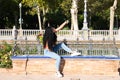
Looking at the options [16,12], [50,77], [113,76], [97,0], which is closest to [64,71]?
[50,77]

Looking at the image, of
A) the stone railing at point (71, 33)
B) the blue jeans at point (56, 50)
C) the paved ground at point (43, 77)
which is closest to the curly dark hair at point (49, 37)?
the blue jeans at point (56, 50)

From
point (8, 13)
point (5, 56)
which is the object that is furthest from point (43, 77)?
point (8, 13)

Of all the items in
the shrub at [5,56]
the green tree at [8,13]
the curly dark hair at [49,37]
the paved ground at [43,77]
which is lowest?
the paved ground at [43,77]

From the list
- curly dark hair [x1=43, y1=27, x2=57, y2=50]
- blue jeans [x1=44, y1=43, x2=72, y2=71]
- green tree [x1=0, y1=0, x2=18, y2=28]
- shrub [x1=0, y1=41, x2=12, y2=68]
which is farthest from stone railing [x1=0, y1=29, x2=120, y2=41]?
green tree [x1=0, y1=0, x2=18, y2=28]

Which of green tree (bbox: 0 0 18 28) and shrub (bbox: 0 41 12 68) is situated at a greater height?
→ green tree (bbox: 0 0 18 28)

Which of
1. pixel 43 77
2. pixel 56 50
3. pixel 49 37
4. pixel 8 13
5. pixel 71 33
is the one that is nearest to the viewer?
pixel 43 77

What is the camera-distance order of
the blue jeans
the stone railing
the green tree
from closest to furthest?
the blue jeans
the stone railing
the green tree

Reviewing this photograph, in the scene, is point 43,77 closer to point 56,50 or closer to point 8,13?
point 56,50

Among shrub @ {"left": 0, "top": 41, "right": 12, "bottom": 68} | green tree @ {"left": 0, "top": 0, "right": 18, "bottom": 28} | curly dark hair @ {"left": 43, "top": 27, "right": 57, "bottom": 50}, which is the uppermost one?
green tree @ {"left": 0, "top": 0, "right": 18, "bottom": 28}

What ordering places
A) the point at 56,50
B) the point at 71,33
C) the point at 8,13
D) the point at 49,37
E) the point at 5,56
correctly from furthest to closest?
the point at 8,13 → the point at 71,33 → the point at 5,56 → the point at 56,50 → the point at 49,37

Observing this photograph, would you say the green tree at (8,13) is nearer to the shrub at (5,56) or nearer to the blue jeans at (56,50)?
the shrub at (5,56)

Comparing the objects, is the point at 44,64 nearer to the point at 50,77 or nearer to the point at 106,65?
the point at 50,77

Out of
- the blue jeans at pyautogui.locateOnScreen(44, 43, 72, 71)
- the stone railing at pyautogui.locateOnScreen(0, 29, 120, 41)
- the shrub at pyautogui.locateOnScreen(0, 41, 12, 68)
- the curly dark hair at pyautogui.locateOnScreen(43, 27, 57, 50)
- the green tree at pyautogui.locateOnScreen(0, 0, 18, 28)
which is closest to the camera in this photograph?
the blue jeans at pyautogui.locateOnScreen(44, 43, 72, 71)

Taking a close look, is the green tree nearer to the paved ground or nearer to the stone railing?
the stone railing
